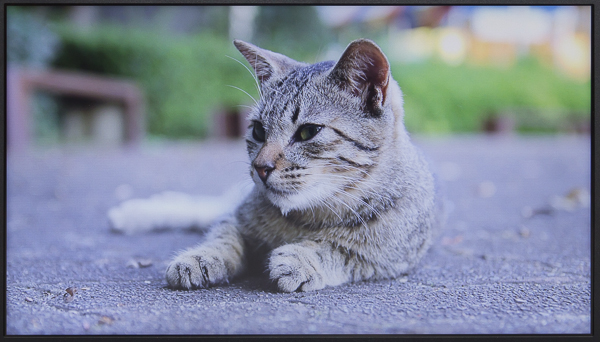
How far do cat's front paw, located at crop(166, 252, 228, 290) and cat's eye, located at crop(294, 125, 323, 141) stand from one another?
49 cm

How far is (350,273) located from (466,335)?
46 centimetres

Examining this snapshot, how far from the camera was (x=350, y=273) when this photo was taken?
5.35 ft

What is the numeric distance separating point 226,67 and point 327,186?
667 cm

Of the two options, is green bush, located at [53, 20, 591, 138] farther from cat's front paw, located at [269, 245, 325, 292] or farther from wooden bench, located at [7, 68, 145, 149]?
cat's front paw, located at [269, 245, 325, 292]

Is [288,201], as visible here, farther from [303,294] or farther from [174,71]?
[174,71]

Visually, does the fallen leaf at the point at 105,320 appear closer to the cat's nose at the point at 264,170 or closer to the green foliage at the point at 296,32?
the cat's nose at the point at 264,170

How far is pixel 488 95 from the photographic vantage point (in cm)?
766

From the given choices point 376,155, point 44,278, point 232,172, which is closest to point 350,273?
point 376,155

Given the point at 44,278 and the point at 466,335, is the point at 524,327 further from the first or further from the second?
the point at 44,278

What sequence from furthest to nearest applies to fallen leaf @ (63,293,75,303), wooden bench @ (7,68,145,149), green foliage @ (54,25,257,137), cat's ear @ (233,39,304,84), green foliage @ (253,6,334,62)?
green foliage @ (54,25,257,137) → green foliage @ (253,6,334,62) → wooden bench @ (7,68,145,149) → cat's ear @ (233,39,304,84) → fallen leaf @ (63,293,75,303)

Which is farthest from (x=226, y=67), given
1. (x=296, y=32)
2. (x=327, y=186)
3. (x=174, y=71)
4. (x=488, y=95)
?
(x=327, y=186)

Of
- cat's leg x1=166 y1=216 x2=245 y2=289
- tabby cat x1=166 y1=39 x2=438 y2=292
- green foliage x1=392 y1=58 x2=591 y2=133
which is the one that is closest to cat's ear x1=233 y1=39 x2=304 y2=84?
tabby cat x1=166 y1=39 x2=438 y2=292

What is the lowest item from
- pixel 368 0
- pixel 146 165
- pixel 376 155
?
pixel 146 165

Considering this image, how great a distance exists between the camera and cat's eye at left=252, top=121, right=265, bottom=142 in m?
1.67
